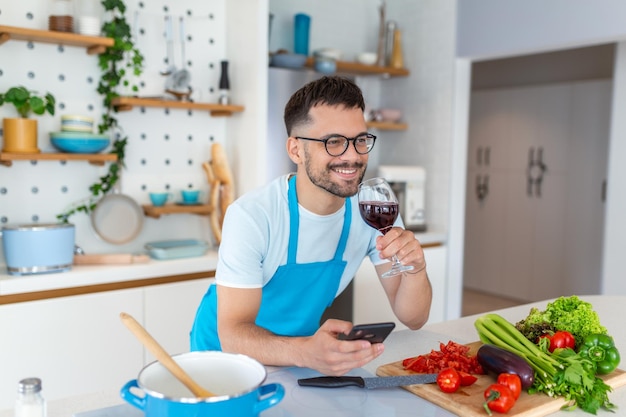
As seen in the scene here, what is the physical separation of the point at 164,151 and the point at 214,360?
2491 millimetres

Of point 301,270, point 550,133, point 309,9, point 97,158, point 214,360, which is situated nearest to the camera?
point 214,360

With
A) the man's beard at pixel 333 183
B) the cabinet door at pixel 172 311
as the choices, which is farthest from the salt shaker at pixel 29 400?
the cabinet door at pixel 172 311

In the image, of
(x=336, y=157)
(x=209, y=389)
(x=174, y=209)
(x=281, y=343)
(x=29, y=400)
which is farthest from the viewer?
(x=174, y=209)

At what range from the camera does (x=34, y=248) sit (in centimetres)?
262

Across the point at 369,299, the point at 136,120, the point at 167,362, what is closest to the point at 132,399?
the point at 167,362

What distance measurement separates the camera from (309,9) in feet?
13.4

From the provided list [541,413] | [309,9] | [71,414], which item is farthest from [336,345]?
[309,9]

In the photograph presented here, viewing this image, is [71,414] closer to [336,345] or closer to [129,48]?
[336,345]

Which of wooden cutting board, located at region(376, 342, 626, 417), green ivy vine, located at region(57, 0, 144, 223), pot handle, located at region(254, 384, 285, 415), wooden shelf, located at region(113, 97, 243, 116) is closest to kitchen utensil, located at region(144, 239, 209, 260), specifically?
green ivy vine, located at region(57, 0, 144, 223)

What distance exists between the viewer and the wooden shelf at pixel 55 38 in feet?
8.86

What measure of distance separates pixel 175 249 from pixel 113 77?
3.04 ft

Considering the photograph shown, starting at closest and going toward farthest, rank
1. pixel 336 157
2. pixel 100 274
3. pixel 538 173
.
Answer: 1. pixel 336 157
2. pixel 100 274
3. pixel 538 173

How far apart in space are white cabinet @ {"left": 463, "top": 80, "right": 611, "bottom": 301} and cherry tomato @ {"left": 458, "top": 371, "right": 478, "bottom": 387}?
176 inches

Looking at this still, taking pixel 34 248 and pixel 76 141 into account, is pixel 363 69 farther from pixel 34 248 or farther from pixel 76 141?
pixel 34 248
